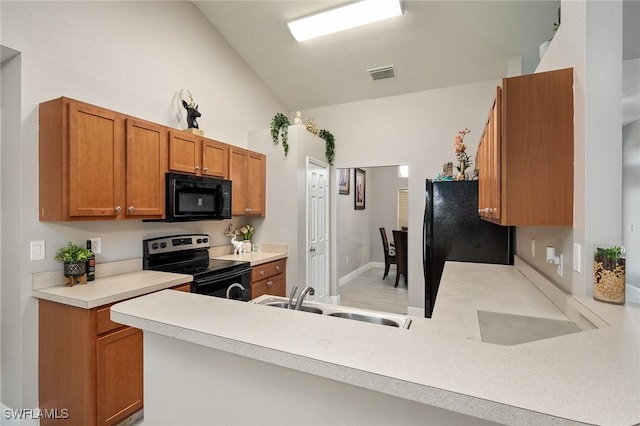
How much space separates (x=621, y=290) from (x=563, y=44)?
4.20ft

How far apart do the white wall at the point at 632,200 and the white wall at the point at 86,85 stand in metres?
4.17

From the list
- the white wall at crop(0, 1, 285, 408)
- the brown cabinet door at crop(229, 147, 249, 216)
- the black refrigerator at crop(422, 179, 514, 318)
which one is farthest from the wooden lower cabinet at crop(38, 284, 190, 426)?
the black refrigerator at crop(422, 179, 514, 318)

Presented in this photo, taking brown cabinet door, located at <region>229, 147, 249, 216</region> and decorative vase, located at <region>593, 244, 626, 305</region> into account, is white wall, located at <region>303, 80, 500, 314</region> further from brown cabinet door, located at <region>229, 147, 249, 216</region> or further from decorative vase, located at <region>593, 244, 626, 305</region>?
decorative vase, located at <region>593, 244, 626, 305</region>

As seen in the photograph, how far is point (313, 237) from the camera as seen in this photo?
14.0ft

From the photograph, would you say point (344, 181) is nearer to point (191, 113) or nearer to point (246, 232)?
point (246, 232)

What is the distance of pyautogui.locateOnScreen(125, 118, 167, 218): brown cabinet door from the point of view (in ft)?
7.98

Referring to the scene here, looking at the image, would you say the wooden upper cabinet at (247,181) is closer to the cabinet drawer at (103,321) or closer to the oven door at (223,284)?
the oven door at (223,284)

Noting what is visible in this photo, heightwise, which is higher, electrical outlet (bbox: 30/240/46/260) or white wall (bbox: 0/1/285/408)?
white wall (bbox: 0/1/285/408)

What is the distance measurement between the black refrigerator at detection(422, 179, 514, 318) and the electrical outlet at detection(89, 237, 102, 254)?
3.00m

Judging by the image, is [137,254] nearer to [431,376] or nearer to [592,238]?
[431,376]

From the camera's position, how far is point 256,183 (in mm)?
3938

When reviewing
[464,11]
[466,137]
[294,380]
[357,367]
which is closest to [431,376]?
[357,367]

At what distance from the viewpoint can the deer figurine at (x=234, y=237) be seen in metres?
3.81

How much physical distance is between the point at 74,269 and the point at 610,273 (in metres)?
3.11
